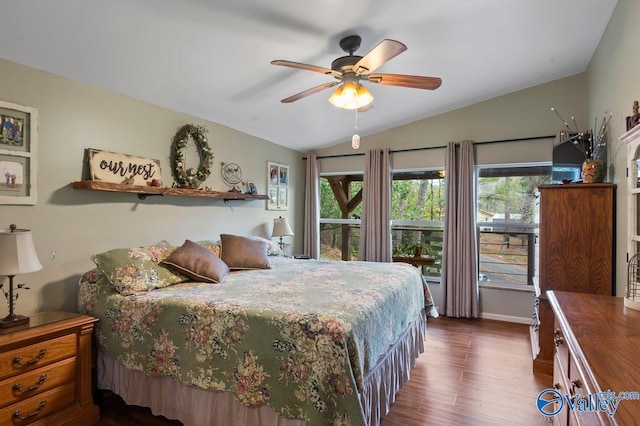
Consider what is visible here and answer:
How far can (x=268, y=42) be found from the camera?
2.66 m

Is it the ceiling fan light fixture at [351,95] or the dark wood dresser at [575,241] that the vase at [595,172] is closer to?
the dark wood dresser at [575,241]

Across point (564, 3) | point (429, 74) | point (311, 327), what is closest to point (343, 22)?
point (429, 74)

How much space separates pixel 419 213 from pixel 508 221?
1.15m

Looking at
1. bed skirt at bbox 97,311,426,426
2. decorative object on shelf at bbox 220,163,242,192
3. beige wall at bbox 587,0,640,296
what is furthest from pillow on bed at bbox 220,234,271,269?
beige wall at bbox 587,0,640,296

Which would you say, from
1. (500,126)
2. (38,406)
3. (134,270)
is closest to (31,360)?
(38,406)

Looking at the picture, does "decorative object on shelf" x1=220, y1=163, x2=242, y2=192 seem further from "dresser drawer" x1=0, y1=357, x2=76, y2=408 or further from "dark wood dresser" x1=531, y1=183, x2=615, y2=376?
"dark wood dresser" x1=531, y1=183, x2=615, y2=376

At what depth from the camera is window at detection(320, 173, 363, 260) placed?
5598 mm

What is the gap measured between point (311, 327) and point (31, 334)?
163 centimetres

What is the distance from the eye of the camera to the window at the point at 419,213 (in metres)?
4.90

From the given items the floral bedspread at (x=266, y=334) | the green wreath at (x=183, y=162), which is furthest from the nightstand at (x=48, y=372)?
the green wreath at (x=183, y=162)

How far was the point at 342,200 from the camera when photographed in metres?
5.69

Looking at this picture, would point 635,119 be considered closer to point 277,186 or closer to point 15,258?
point 15,258

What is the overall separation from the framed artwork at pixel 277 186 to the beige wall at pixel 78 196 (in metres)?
1.26

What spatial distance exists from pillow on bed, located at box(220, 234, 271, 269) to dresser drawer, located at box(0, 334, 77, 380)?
1388mm
